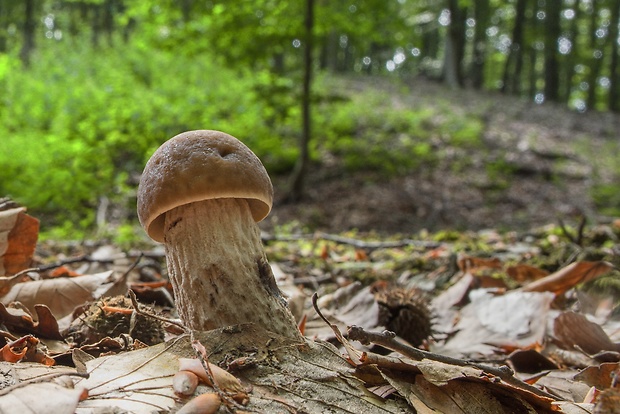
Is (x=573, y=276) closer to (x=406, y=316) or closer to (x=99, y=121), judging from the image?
(x=406, y=316)

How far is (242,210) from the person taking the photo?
1.92m

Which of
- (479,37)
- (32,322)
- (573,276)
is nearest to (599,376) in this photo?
(573,276)

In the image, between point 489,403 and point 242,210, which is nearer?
point 489,403

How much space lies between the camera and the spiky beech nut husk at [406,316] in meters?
2.42

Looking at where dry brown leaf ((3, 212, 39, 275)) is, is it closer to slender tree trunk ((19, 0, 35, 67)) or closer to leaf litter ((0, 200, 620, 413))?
leaf litter ((0, 200, 620, 413))

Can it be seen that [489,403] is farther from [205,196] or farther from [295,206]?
[295,206]

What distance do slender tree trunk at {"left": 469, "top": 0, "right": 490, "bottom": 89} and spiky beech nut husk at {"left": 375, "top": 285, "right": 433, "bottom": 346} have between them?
29.8 metres

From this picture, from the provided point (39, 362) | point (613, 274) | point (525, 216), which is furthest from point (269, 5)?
point (39, 362)

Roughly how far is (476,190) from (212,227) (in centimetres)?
933

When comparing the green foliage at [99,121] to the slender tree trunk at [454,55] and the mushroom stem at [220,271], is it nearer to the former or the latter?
the mushroom stem at [220,271]

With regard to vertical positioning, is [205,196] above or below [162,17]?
below

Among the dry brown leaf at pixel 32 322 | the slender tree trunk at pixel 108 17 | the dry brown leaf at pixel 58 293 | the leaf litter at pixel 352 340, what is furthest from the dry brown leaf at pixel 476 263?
the slender tree trunk at pixel 108 17

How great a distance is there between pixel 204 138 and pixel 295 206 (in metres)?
7.65

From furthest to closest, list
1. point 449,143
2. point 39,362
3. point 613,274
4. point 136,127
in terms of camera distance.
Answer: point 449,143 → point 136,127 → point 613,274 → point 39,362
